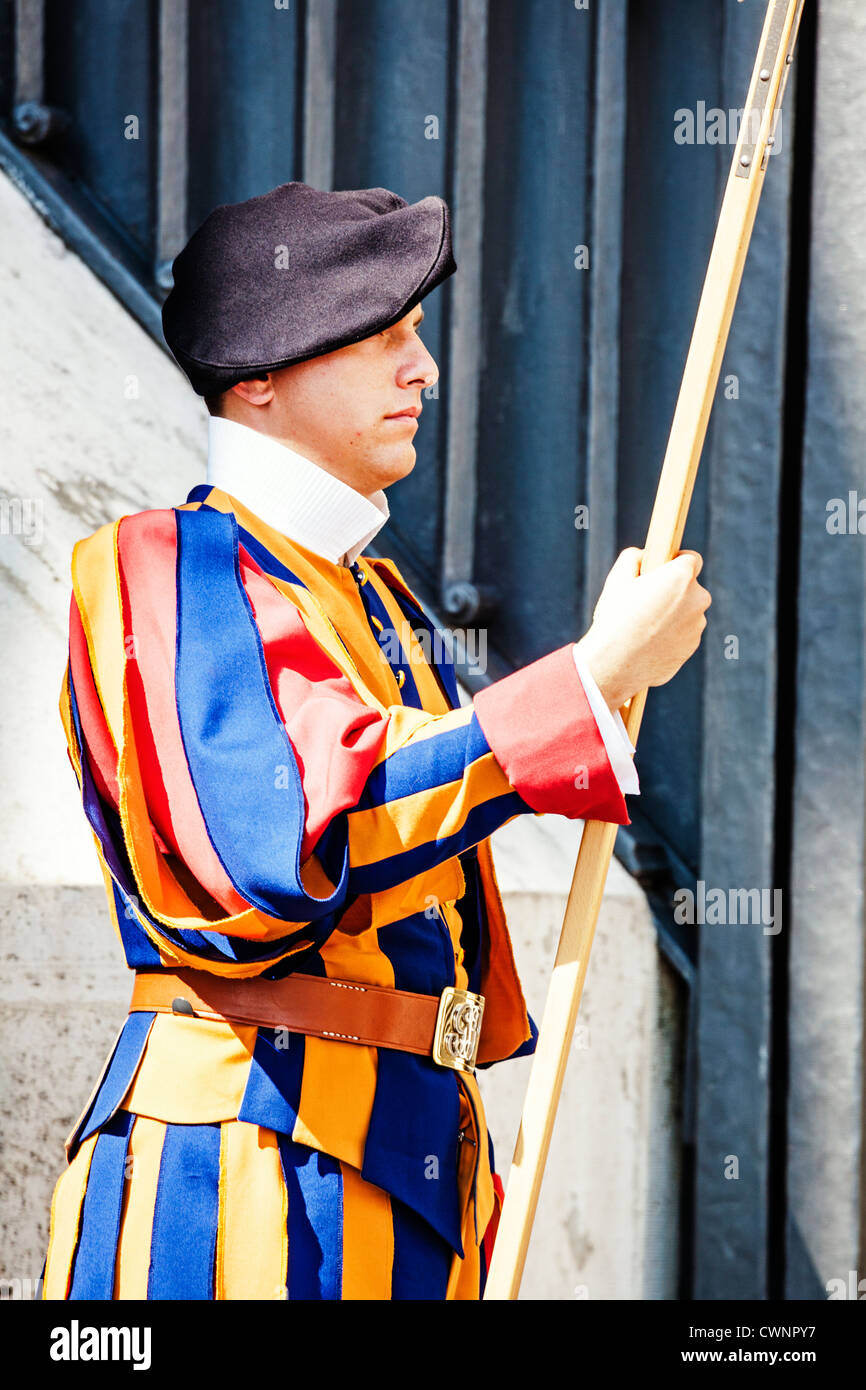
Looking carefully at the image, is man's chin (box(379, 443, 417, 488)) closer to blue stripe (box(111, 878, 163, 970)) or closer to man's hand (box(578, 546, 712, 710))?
man's hand (box(578, 546, 712, 710))

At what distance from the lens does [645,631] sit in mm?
1617

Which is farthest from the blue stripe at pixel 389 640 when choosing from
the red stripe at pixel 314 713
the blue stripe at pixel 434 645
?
the red stripe at pixel 314 713

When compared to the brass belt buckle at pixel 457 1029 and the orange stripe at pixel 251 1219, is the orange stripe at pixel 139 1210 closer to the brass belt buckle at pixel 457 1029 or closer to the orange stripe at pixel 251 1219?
the orange stripe at pixel 251 1219

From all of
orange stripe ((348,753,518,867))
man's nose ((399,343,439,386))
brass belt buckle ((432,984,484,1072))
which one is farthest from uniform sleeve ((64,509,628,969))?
man's nose ((399,343,439,386))

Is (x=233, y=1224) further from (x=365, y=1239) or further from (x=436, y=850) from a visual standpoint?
(x=436, y=850)

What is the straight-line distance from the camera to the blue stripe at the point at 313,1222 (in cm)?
166

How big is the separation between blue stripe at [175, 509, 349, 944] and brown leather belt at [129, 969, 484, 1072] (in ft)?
0.35

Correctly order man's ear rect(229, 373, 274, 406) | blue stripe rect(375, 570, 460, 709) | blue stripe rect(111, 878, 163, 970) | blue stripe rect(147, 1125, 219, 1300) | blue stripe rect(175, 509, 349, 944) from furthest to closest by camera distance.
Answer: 1. blue stripe rect(375, 570, 460, 709)
2. man's ear rect(229, 373, 274, 406)
3. blue stripe rect(111, 878, 163, 970)
4. blue stripe rect(147, 1125, 219, 1300)
5. blue stripe rect(175, 509, 349, 944)

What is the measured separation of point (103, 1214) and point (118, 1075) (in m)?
0.14

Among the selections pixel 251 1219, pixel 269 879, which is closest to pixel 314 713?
pixel 269 879

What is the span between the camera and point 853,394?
2.93 m

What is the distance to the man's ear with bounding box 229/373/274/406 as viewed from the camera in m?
1.88
